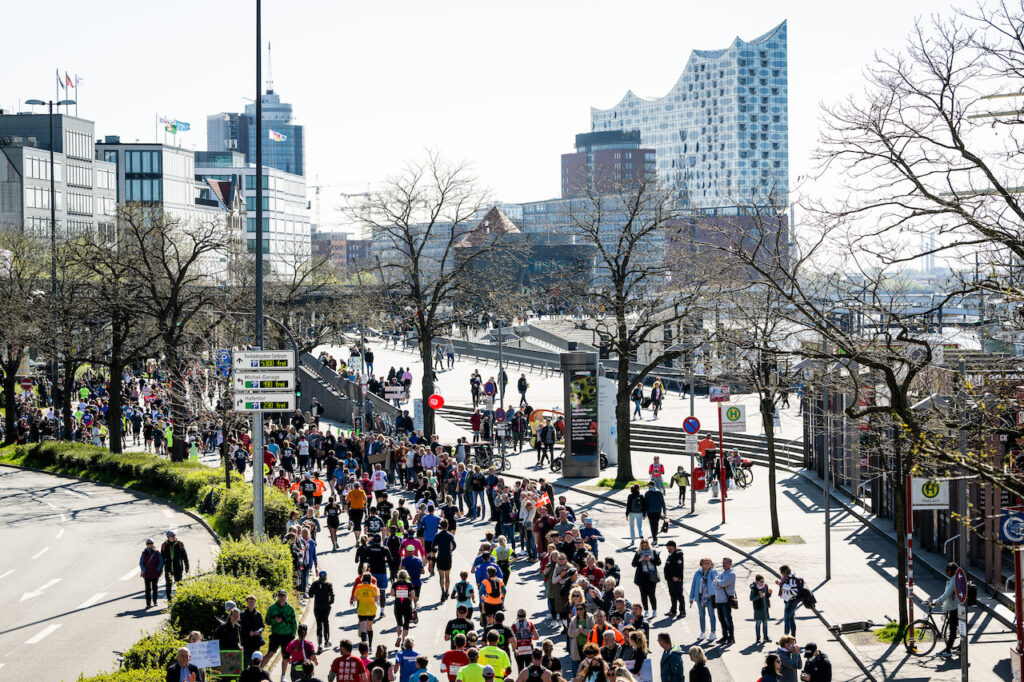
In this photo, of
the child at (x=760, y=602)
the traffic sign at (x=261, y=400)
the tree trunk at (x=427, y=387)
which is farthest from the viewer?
the tree trunk at (x=427, y=387)

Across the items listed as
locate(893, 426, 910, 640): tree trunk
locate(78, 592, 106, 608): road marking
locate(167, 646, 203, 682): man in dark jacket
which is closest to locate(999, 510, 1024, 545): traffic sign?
locate(893, 426, 910, 640): tree trunk

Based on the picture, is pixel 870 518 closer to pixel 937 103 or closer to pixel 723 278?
pixel 723 278

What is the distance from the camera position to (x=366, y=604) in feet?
60.2

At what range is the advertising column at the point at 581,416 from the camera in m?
36.7

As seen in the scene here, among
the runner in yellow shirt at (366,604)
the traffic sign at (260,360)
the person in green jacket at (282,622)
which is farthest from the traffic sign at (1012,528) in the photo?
the traffic sign at (260,360)

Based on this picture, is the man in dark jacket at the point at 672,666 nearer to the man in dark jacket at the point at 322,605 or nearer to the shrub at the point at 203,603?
the man in dark jacket at the point at 322,605

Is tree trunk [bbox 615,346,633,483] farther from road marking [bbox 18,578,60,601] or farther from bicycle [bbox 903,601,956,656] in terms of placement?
bicycle [bbox 903,601,956,656]

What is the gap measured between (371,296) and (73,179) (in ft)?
222

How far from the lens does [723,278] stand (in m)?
31.0

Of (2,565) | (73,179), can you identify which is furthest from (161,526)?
(73,179)

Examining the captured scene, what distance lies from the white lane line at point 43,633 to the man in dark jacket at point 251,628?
5939 millimetres

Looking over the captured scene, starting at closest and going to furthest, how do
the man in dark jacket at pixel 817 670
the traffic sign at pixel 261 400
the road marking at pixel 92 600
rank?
the man in dark jacket at pixel 817 670
the traffic sign at pixel 261 400
the road marking at pixel 92 600

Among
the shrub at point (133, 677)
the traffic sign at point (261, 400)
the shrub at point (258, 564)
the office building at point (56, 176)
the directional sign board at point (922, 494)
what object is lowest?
the shrub at point (133, 677)

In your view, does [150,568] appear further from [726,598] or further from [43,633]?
[726,598]
